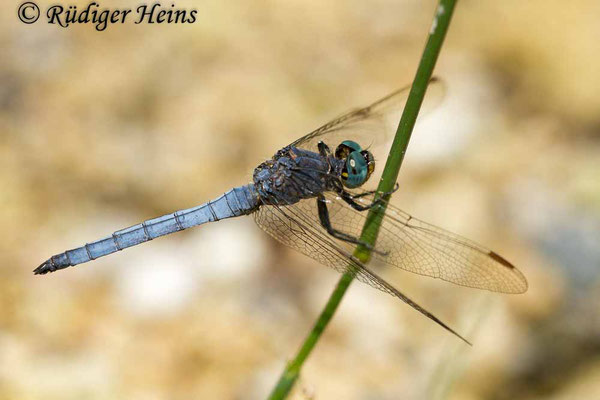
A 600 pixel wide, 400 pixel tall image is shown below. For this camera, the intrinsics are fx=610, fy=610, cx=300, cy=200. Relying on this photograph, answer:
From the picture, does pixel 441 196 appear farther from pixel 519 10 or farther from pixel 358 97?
pixel 519 10

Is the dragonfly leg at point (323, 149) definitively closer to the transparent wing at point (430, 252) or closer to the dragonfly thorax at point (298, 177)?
the dragonfly thorax at point (298, 177)

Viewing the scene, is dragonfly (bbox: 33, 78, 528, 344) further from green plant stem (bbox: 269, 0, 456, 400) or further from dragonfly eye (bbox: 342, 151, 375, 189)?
green plant stem (bbox: 269, 0, 456, 400)

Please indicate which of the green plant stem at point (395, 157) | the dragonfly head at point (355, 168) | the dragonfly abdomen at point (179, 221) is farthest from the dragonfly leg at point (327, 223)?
the green plant stem at point (395, 157)

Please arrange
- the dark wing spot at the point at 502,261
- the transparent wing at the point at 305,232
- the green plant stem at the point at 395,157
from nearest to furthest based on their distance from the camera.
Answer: the green plant stem at the point at 395,157, the dark wing spot at the point at 502,261, the transparent wing at the point at 305,232

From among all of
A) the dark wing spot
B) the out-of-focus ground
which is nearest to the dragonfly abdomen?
the out-of-focus ground

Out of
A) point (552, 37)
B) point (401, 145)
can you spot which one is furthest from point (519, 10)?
point (401, 145)

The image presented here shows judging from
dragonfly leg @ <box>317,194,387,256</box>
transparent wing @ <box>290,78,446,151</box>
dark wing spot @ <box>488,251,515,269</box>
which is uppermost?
transparent wing @ <box>290,78,446,151</box>

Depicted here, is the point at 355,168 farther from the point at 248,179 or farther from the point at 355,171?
the point at 248,179
